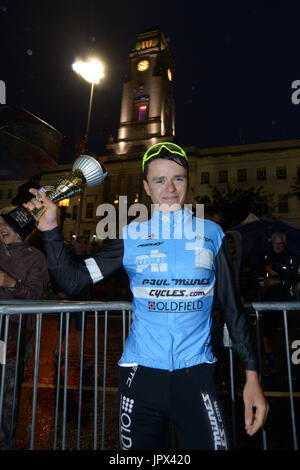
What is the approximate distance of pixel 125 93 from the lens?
5731 cm

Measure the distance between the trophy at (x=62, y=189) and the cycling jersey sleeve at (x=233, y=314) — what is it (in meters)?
1.01

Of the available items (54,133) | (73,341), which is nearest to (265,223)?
(73,341)

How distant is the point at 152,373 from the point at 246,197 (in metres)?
35.5

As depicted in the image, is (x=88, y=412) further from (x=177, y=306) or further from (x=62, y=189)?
(x=62, y=189)

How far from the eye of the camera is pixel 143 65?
57.8 m

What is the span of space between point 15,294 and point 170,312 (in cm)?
209

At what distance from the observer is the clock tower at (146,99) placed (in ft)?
174

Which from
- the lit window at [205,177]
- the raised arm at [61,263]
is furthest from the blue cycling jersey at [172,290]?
the lit window at [205,177]

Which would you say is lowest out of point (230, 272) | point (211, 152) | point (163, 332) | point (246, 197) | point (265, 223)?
point (163, 332)

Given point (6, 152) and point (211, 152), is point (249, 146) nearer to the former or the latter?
point (211, 152)

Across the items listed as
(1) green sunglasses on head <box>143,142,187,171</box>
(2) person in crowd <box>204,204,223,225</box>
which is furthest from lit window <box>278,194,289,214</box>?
(1) green sunglasses on head <box>143,142,187,171</box>

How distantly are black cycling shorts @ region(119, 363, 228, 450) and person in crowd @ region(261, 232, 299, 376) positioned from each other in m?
4.12

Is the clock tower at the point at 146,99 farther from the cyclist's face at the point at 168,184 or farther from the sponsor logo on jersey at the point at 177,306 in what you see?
the sponsor logo on jersey at the point at 177,306

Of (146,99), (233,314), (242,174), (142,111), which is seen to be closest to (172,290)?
(233,314)
